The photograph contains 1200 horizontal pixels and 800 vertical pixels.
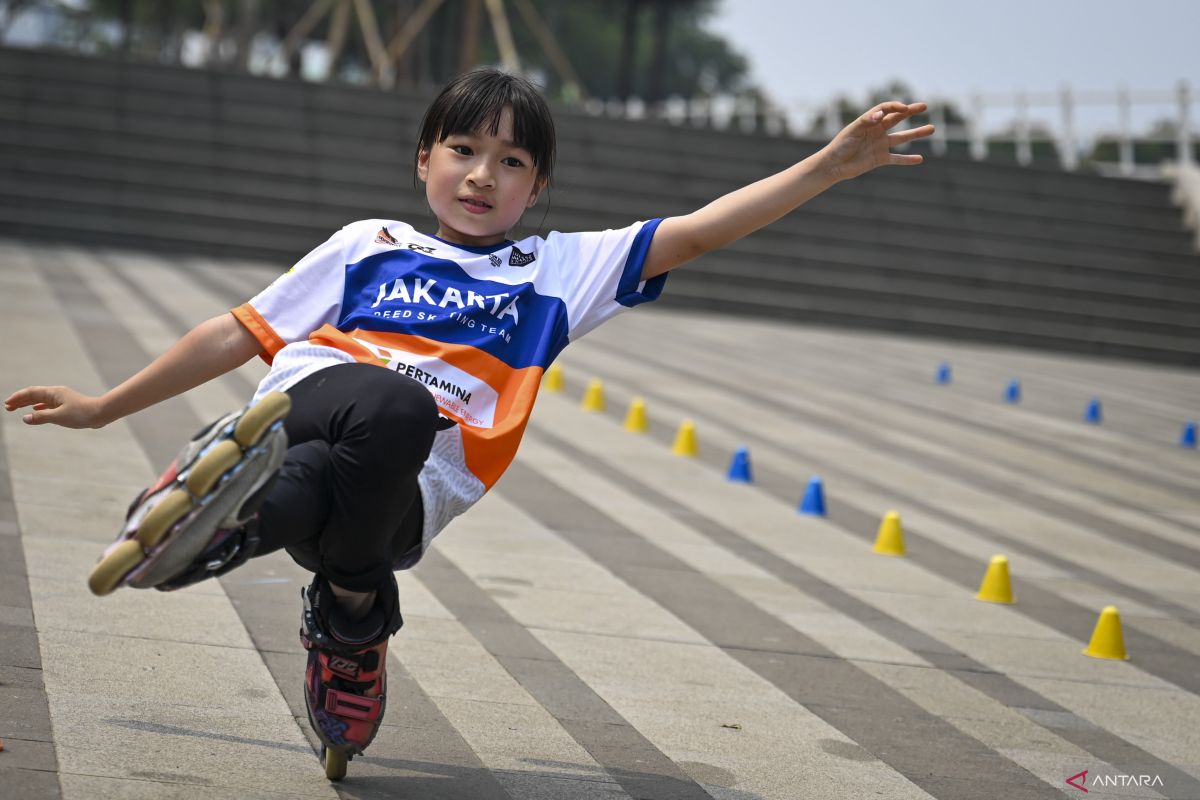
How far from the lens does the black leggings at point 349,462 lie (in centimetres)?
302

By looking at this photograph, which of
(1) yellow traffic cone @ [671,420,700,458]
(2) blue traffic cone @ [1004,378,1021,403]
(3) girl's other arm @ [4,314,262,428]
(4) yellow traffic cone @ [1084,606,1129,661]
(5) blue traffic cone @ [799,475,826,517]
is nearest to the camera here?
(3) girl's other arm @ [4,314,262,428]

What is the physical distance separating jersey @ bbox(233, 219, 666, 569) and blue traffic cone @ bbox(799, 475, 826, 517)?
4383mm

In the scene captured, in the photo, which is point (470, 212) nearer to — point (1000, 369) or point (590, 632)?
point (590, 632)

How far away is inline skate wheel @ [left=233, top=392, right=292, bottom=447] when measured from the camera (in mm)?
2799

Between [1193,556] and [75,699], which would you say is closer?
[75,699]

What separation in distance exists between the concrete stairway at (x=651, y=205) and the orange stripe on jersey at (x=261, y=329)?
57.1 feet

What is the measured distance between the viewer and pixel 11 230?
20.6 metres

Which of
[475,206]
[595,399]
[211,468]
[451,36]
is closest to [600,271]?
[475,206]

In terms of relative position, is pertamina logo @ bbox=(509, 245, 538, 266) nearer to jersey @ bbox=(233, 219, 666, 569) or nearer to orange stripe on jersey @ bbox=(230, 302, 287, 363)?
jersey @ bbox=(233, 219, 666, 569)

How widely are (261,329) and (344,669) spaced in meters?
0.77

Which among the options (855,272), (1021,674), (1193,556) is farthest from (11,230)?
(1021,674)

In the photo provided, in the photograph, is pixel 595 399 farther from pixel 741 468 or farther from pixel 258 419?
pixel 258 419

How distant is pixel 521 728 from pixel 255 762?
797 millimetres

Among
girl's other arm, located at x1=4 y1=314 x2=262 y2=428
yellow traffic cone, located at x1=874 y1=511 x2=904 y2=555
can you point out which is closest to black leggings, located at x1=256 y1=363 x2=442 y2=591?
girl's other arm, located at x1=4 y1=314 x2=262 y2=428
